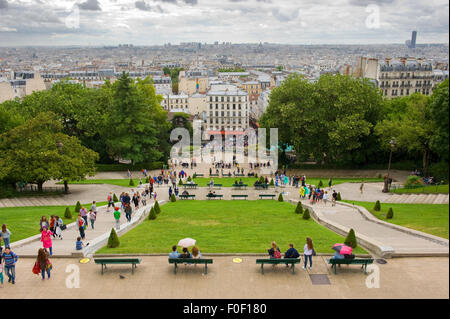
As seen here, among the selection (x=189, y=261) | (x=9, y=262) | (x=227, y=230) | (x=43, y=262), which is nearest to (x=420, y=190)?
(x=227, y=230)

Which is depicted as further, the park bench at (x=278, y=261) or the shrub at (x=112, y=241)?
the shrub at (x=112, y=241)

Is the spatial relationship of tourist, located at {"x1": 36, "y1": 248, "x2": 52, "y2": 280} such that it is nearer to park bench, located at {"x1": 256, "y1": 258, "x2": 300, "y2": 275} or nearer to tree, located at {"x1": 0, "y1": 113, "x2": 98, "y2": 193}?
park bench, located at {"x1": 256, "y1": 258, "x2": 300, "y2": 275}

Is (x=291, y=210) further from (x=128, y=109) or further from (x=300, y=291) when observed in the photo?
(x=128, y=109)

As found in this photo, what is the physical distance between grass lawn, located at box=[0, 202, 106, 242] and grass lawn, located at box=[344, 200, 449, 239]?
19.8 m

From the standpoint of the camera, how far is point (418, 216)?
22359 millimetres

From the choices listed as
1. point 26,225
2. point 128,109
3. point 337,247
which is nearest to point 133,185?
point 128,109

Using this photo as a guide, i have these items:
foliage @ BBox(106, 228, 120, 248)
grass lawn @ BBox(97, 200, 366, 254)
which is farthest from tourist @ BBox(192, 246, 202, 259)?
foliage @ BBox(106, 228, 120, 248)

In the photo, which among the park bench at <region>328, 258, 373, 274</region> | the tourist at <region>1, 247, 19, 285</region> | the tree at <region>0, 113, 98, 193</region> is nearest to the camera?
the tourist at <region>1, 247, 19, 285</region>

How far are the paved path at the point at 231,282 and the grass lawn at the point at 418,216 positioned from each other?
400 centimetres

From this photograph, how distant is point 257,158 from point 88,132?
24.3 metres

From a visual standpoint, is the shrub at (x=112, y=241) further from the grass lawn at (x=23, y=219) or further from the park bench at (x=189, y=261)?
the grass lawn at (x=23, y=219)

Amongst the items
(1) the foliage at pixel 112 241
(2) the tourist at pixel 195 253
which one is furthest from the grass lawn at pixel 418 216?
(1) the foliage at pixel 112 241

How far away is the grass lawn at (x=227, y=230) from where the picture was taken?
1647 centimetres

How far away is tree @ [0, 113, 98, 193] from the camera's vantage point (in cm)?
3272
